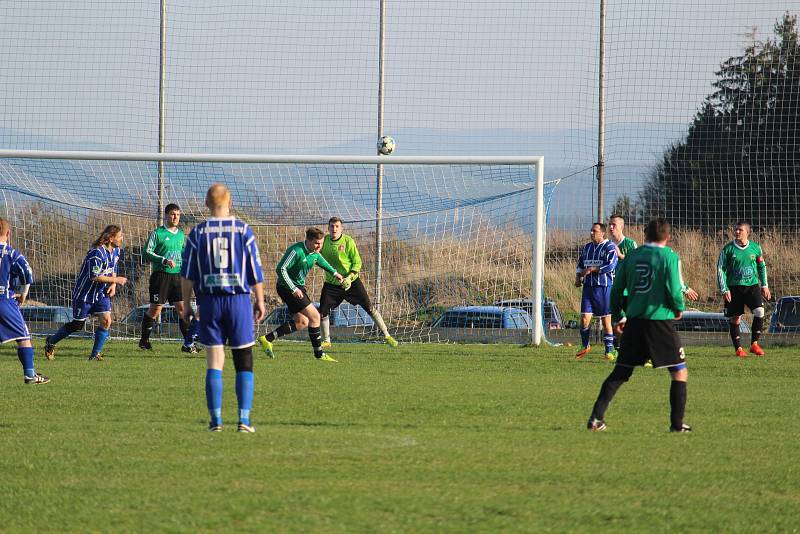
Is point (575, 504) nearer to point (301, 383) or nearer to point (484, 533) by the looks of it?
point (484, 533)

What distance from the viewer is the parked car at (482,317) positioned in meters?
20.2

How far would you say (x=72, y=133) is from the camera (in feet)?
76.4

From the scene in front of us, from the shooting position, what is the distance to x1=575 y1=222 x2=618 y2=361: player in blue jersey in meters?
16.0

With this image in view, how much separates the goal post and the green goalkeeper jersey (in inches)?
145

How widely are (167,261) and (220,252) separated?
8.43m

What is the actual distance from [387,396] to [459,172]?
10042 millimetres

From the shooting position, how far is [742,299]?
1711 centimetres

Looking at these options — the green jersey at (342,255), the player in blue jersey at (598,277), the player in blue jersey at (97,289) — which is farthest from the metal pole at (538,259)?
the player in blue jersey at (97,289)

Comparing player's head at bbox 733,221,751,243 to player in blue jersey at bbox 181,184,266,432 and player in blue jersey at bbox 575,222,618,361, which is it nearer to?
player in blue jersey at bbox 575,222,618,361

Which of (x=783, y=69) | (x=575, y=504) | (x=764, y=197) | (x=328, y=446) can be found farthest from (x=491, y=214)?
(x=575, y=504)

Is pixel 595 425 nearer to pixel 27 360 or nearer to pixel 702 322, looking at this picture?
pixel 27 360

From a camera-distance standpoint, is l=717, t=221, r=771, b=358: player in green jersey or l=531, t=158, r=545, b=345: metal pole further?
l=531, t=158, r=545, b=345: metal pole

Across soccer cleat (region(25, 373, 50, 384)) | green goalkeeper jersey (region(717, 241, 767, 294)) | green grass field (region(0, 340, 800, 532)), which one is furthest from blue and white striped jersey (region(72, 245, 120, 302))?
green goalkeeper jersey (region(717, 241, 767, 294))

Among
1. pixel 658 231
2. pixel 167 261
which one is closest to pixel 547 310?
pixel 167 261
